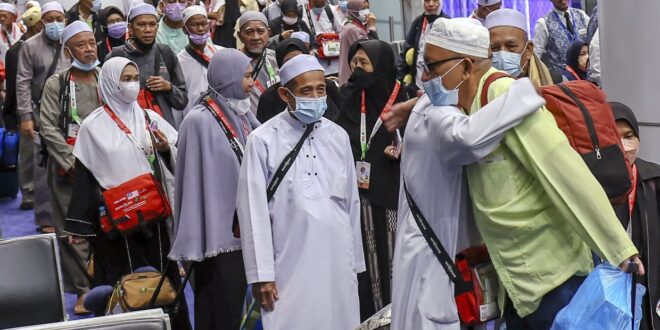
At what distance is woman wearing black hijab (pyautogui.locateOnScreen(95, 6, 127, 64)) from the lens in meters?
10.7

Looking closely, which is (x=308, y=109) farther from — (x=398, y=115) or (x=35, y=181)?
(x=35, y=181)

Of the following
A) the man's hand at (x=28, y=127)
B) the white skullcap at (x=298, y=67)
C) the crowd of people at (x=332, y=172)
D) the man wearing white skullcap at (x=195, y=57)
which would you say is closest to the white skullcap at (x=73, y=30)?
the crowd of people at (x=332, y=172)

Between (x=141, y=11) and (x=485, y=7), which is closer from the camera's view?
(x=141, y=11)

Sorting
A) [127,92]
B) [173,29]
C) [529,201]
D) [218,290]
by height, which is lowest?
[218,290]

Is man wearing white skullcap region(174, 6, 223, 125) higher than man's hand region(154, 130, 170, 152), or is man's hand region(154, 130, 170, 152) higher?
man wearing white skullcap region(174, 6, 223, 125)

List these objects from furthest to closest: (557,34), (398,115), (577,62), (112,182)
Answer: (557,34), (577,62), (112,182), (398,115)

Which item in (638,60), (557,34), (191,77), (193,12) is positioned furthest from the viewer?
(557,34)

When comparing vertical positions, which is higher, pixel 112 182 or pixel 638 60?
pixel 638 60

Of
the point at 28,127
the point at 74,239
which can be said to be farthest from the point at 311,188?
the point at 28,127

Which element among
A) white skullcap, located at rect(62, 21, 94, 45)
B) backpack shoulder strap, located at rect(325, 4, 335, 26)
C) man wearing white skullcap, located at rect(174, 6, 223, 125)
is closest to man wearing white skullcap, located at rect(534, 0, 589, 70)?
backpack shoulder strap, located at rect(325, 4, 335, 26)

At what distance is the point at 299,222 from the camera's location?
5.27 m

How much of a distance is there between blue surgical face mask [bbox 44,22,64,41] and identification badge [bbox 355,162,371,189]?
456 cm

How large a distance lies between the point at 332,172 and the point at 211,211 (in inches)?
32.4

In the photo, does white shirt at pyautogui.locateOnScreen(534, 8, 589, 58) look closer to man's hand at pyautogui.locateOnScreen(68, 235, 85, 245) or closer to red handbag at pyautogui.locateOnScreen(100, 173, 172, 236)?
man's hand at pyautogui.locateOnScreen(68, 235, 85, 245)
